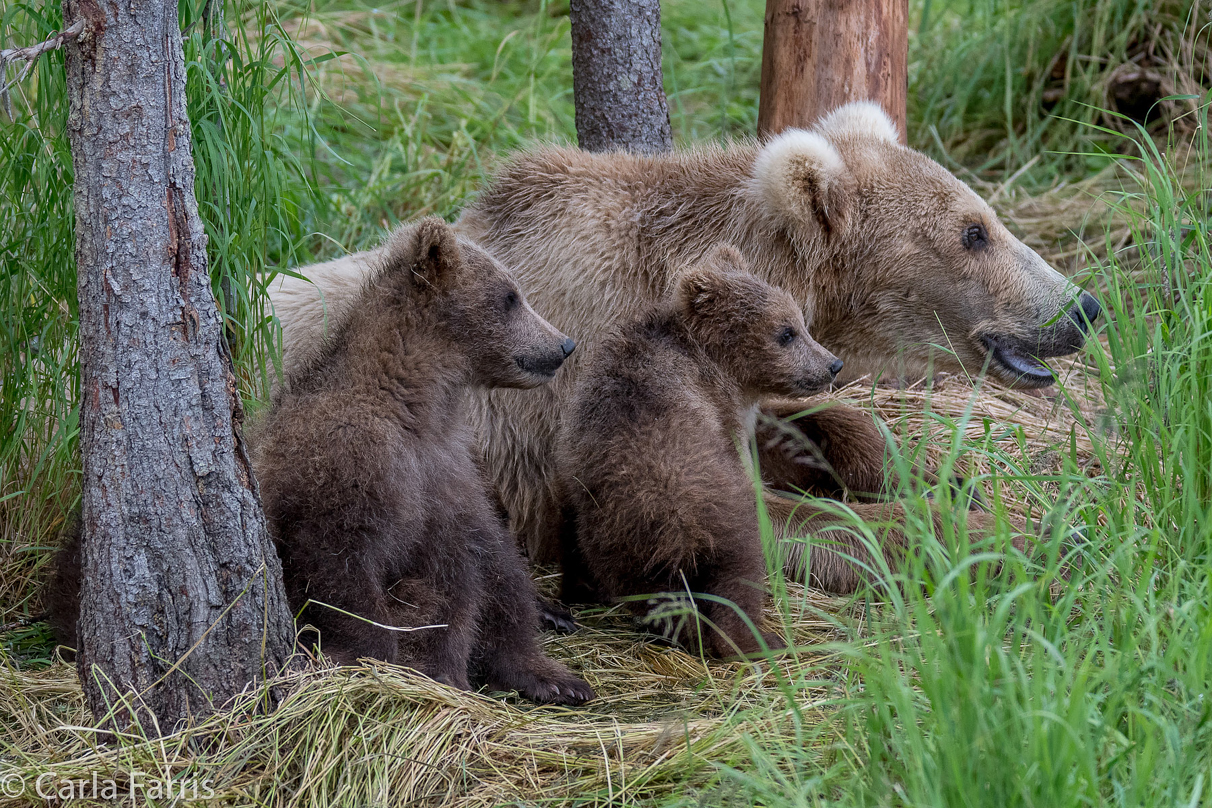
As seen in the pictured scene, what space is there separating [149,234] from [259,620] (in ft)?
2.84

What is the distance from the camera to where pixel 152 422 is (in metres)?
2.43

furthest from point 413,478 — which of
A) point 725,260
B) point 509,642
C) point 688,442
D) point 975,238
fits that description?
point 975,238

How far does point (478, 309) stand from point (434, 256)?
0.61ft

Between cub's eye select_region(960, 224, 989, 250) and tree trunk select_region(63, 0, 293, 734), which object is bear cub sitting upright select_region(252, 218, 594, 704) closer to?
tree trunk select_region(63, 0, 293, 734)

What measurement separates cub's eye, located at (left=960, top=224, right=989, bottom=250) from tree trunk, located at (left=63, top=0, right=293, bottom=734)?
8.34 feet

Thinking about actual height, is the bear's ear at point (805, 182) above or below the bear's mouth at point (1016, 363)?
above

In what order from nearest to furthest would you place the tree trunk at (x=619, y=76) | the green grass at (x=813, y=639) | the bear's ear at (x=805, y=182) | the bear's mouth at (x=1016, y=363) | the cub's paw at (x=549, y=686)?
the green grass at (x=813, y=639) → the cub's paw at (x=549, y=686) → the bear's ear at (x=805, y=182) → the bear's mouth at (x=1016, y=363) → the tree trunk at (x=619, y=76)

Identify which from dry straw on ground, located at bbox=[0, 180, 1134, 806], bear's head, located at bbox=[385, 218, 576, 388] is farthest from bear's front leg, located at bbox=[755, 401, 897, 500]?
dry straw on ground, located at bbox=[0, 180, 1134, 806]

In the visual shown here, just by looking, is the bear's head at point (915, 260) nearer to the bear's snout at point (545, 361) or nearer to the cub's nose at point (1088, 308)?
the cub's nose at point (1088, 308)

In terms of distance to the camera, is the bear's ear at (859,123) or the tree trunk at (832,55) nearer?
the bear's ear at (859,123)

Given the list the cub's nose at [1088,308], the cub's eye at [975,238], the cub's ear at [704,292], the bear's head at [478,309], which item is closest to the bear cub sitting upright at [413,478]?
the bear's head at [478,309]

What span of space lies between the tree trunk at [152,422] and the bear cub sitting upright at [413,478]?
0.62ft

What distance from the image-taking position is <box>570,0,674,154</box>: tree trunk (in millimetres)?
4703

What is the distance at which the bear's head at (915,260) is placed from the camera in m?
3.92
